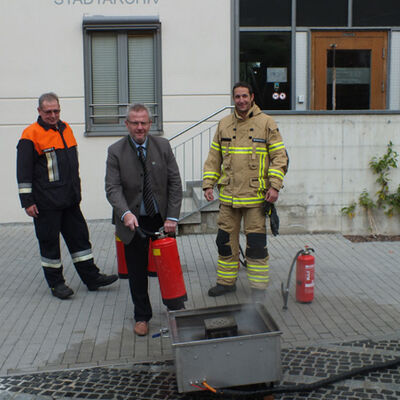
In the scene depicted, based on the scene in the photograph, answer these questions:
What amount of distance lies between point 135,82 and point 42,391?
21.9ft

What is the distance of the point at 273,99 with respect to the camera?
32.5 ft

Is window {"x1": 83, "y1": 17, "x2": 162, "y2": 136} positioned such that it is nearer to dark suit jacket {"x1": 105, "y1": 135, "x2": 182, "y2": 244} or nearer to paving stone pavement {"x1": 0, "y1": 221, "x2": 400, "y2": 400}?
paving stone pavement {"x1": 0, "y1": 221, "x2": 400, "y2": 400}

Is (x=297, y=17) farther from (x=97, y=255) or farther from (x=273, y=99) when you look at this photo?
(x=97, y=255)

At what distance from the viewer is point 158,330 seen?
495 cm

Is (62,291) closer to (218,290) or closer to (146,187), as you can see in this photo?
(218,290)

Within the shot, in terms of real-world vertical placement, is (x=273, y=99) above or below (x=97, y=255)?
above

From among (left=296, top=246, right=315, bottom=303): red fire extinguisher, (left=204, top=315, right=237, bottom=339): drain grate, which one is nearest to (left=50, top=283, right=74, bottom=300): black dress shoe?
(left=296, top=246, right=315, bottom=303): red fire extinguisher

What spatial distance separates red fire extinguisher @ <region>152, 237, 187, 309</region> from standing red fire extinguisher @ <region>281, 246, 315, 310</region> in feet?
4.03

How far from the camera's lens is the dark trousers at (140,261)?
15.6ft

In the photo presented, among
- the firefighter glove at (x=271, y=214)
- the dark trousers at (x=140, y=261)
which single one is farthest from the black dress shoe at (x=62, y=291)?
the firefighter glove at (x=271, y=214)

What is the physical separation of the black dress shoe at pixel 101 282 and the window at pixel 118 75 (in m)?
3.99

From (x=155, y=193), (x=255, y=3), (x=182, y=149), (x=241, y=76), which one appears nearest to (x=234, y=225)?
(x=155, y=193)

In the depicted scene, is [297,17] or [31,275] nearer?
[31,275]

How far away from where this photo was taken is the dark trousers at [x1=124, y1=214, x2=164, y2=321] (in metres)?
4.75
